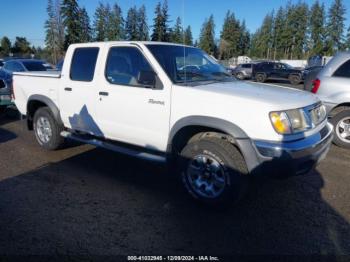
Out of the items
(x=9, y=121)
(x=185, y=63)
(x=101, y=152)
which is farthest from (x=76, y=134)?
(x=9, y=121)

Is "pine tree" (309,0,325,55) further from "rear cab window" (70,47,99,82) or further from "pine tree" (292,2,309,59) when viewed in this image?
"rear cab window" (70,47,99,82)

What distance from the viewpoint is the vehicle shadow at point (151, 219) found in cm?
293

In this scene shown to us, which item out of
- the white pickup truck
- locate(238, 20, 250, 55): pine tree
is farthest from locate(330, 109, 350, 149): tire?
locate(238, 20, 250, 55): pine tree

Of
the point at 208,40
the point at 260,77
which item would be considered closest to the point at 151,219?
the point at 260,77

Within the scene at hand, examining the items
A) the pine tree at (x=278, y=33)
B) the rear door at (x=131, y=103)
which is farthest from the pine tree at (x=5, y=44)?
the rear door at (x=131, y=103)

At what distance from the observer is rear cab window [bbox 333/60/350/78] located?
608 cm

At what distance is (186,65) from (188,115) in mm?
993

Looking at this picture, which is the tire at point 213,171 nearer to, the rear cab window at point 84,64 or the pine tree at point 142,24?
the rear cab window at point 84,64

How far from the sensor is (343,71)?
6129 millimetres

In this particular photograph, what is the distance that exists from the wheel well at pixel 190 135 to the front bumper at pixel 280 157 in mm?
Answer: 400

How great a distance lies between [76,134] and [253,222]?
328cm

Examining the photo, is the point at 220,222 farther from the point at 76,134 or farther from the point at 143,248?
the point at 76,134

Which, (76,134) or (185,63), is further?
(76,134)

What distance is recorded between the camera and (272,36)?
8181 centimetres
